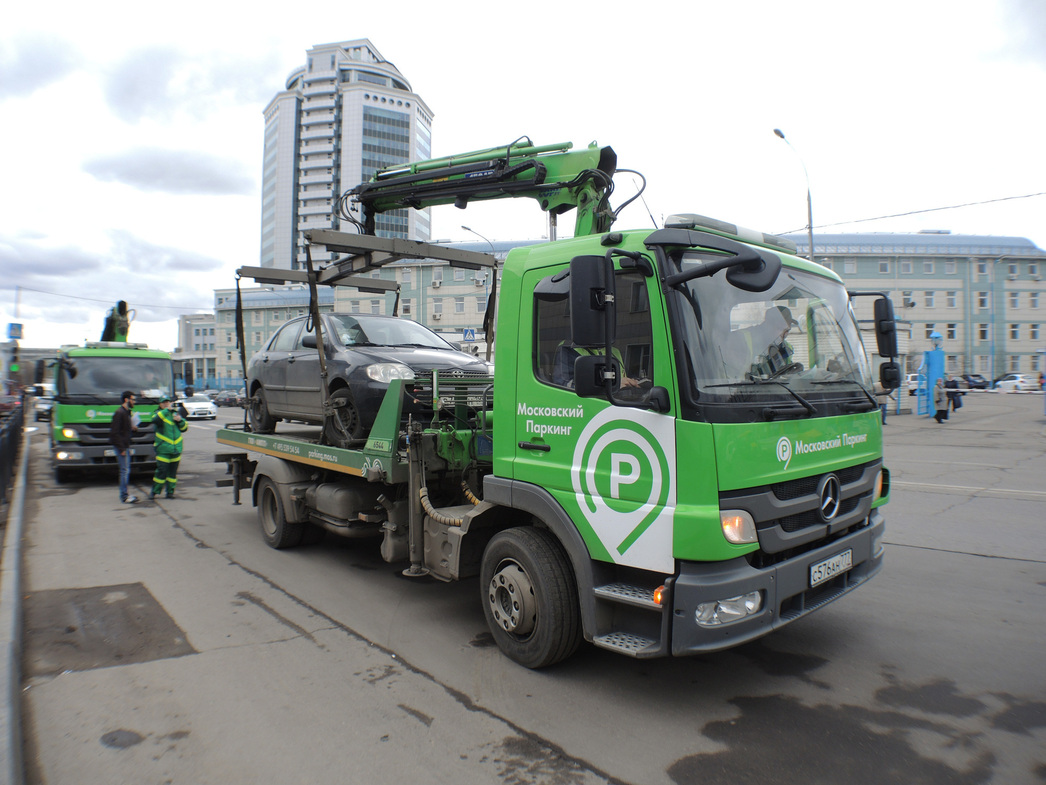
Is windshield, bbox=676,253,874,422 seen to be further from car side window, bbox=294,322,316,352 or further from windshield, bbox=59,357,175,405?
windshield, bbox=59,357,175,405

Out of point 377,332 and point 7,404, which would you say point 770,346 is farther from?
point 7,404

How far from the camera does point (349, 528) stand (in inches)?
232

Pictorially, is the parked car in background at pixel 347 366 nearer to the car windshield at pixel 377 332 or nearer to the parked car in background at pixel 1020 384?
the car windshield at pixel 377 332

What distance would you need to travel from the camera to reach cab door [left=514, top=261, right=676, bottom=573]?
10.5ft

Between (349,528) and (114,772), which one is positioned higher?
(349,528)

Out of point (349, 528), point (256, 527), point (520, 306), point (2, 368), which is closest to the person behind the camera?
point (520, 306)

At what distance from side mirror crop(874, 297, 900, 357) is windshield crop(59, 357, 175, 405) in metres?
12.5

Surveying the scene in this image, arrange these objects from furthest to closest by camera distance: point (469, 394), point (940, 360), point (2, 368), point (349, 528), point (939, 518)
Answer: point (2, 368) < point (940, 360) < point (939, 518) < point (349, 528) < point (469, 394)

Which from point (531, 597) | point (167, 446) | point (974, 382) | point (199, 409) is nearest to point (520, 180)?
point (531, 597)

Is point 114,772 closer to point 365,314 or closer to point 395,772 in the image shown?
point 395,772

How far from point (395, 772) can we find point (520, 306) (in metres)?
2.60

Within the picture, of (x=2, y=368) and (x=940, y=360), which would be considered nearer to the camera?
(x=940, y=360)

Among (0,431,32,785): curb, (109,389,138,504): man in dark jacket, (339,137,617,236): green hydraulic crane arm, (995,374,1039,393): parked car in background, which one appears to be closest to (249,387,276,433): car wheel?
(0,431,32,785): curb

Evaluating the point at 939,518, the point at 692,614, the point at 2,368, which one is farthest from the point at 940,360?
the point at 2,368
